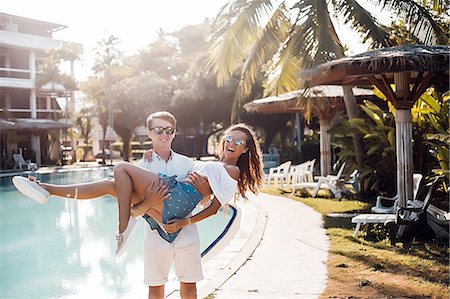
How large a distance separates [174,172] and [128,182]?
0.35 meters

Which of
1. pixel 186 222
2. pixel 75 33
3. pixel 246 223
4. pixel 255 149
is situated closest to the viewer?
pixel 186 222

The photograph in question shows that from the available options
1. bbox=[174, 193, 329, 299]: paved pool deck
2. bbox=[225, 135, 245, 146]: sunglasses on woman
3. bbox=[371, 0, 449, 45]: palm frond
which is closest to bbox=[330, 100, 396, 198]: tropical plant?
bbox=[371, 0, 449, 45]: palm frond

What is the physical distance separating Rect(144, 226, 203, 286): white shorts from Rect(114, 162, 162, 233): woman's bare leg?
255 mm

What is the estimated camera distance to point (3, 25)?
103 ft

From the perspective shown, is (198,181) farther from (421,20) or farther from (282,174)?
(282,174)

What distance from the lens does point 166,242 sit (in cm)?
335

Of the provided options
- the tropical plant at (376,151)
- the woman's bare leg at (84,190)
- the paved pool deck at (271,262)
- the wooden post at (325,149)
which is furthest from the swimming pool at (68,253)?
the wooden post at (325,149)

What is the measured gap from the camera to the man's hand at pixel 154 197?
3.19 metres

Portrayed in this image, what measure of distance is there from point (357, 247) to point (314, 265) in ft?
3.37

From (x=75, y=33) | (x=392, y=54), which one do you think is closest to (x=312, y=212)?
(x=392, y=54)

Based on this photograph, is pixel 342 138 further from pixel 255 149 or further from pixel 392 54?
pixel 255 149

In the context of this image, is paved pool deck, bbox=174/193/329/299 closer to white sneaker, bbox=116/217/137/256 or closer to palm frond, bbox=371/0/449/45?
white sneaker, bbox=116/217/137/256

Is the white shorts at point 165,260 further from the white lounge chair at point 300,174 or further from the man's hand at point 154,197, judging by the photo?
the white lounge chair at point 300,174

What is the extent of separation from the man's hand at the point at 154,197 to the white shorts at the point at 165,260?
21cm
